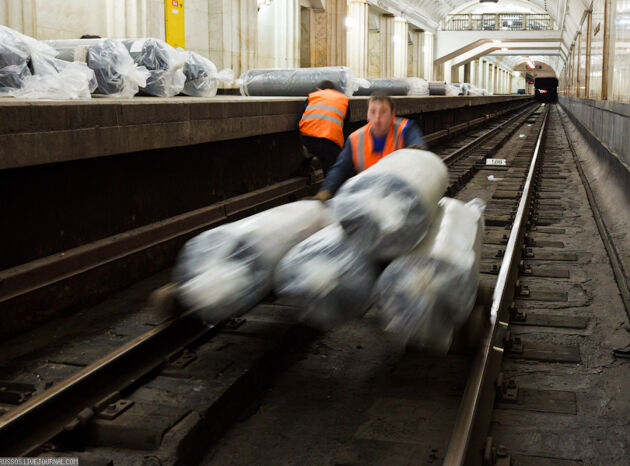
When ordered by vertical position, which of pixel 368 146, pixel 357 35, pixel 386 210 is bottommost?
pixel 386 210

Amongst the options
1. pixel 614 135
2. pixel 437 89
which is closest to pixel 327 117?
pixel 614 135

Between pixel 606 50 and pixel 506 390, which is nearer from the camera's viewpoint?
pixel 506 390

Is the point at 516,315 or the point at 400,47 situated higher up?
the point at 400,47

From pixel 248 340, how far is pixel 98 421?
Answer: 1.28 metres

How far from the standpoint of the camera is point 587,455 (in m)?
3.23

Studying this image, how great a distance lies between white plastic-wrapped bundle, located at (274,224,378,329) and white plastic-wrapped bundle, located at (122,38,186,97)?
660cm

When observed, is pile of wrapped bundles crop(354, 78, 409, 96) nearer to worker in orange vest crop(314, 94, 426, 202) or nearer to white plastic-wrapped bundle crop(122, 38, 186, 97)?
white plastic-wrapped bundle crop(122, 38, 186, 97)

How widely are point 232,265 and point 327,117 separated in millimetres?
4771

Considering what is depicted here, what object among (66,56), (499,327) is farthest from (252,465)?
(66,56)

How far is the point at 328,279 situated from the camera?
372 centimetres

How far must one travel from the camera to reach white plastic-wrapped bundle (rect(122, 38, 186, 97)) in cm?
977

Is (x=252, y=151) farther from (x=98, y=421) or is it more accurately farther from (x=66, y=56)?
(x=98, y=421)

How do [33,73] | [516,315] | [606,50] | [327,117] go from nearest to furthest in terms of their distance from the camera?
[516,315] < [33,73] < [327,117] < [606,50]

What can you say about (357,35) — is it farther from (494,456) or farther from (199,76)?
(494,456)
